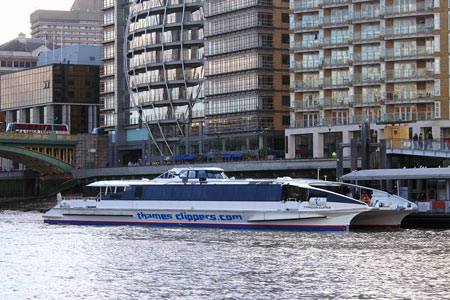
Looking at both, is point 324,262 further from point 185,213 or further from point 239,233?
point 185,213

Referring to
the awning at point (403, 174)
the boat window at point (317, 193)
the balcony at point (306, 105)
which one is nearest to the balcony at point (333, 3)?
the balcony at point (306, 105)

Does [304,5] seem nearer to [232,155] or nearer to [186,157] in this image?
[232,155]

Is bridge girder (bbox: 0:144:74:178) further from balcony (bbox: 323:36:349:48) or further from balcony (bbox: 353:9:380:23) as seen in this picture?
balcony (bbox: 353:9:380:23)

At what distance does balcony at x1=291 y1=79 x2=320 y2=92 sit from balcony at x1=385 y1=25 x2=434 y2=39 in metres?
13.8

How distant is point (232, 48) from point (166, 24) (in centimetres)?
1763

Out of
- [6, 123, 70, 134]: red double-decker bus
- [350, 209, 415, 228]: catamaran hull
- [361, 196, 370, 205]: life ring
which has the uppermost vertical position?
[6, 123, 70, 134]: red double-decker bus

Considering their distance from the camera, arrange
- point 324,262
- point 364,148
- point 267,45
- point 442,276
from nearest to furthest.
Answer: point 442,276 < point 324,262 < point 364,148 < point 267,45

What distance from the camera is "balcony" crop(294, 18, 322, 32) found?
5201 inches

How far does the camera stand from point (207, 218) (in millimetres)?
71938

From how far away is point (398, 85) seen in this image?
402ft

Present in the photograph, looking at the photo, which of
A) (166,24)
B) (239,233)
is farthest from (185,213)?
(166,24)

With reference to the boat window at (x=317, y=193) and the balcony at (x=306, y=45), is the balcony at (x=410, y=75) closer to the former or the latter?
the balcony at (x=306, y=45)

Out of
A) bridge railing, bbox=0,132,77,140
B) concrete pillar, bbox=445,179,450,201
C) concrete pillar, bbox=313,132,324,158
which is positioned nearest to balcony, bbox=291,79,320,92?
concrete pillar, bbox=313,132,324,158

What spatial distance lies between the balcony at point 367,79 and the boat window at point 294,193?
57235 millimetres
